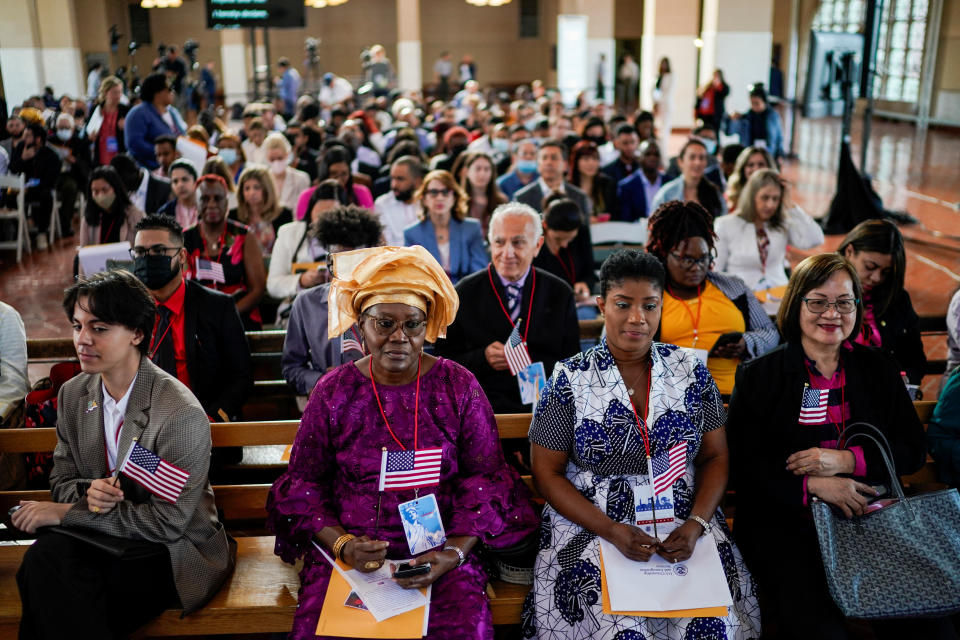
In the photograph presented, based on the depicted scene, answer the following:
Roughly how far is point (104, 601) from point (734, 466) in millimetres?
2082

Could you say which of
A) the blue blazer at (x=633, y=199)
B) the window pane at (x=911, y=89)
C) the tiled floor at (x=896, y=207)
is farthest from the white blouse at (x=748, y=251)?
the window pane at (x=911, y=89)

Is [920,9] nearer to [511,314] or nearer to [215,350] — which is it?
[511,314]

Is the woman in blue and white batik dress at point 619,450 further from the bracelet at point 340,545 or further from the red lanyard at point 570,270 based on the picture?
the red lanyard at point 570,270

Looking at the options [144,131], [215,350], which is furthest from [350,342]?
[144,131]

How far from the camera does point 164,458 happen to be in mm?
2691

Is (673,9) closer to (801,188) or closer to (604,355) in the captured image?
(801,188)

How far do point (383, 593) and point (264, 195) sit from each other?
4486 mm

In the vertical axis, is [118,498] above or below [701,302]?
below

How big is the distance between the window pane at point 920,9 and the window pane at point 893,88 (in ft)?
6.03

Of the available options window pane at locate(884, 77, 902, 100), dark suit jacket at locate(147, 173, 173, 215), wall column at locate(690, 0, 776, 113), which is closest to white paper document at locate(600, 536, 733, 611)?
dark suit jacket at locate(147, 173, 173, 215)

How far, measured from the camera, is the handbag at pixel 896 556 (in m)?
2.54

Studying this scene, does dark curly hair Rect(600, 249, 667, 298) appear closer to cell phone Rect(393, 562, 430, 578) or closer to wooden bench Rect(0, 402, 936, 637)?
wooden bench Rect(0, 402, 936, 637)

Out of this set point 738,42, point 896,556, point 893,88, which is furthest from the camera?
point 893,88

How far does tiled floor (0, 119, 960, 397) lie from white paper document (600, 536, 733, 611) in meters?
3.62
